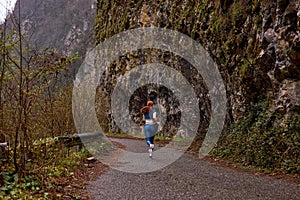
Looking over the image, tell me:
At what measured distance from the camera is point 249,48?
12.2 m

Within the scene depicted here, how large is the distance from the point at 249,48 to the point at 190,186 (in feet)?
24.5

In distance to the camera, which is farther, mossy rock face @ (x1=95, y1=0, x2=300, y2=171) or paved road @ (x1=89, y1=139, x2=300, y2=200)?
mossy rock face @ (x1=95, y1=0, x2=300, y2=171)

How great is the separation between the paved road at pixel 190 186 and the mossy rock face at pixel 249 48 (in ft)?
5.37

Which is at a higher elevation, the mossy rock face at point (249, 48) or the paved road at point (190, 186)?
the mossy rock face at point (249, 48)

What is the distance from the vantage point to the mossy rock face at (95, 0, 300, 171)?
970cm

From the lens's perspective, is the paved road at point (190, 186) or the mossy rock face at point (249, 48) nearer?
the paved road at point (190, 186)

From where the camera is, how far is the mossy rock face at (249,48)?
9.70m

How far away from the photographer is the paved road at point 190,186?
5695mm

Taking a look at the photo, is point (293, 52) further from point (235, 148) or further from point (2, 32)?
point (2, 32)

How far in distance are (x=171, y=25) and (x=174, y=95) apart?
4.80 m

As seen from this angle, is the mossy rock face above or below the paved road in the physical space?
above

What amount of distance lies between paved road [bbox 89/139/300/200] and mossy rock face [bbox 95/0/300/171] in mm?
1637

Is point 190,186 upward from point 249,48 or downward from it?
downward

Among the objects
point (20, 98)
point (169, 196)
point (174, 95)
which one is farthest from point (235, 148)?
point (174, 95)
